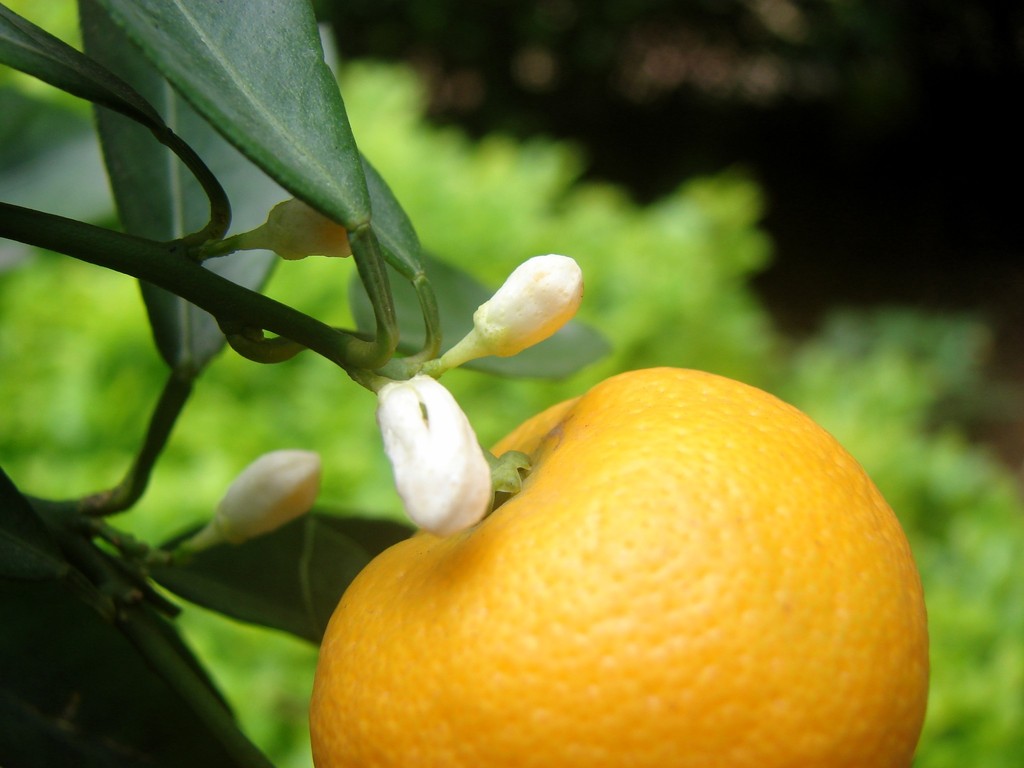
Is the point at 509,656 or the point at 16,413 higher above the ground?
the point at 509,656

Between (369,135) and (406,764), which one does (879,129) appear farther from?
(406,764)

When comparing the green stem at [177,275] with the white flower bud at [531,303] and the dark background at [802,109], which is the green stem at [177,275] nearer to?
the white flower bud at [531,303]

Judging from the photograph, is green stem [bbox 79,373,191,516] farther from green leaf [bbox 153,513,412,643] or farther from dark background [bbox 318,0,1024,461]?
dark background [bbox 318,0,1024,461]

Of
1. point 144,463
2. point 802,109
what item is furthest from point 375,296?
point 802,109

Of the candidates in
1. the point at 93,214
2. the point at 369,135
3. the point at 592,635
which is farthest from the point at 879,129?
the point at 592,635

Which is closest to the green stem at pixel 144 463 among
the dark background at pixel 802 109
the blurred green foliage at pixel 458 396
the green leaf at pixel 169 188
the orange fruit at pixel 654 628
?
the green leaf at pixel 169 188
